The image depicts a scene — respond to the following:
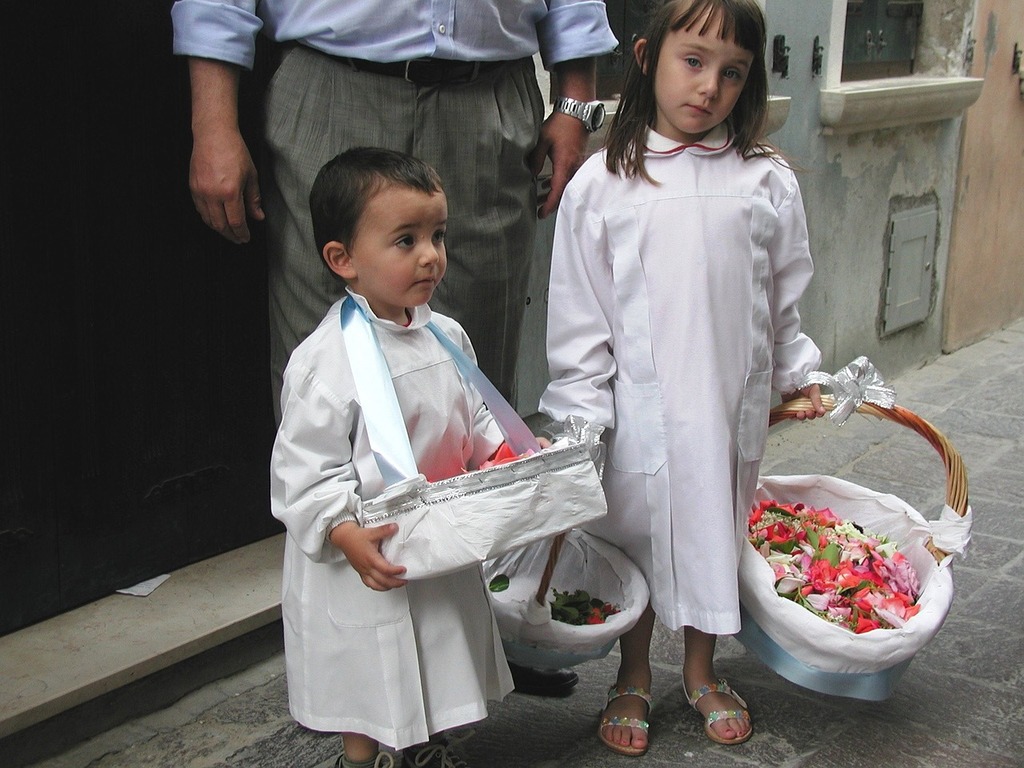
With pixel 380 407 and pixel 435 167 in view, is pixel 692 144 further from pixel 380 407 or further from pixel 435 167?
pixel 380 407

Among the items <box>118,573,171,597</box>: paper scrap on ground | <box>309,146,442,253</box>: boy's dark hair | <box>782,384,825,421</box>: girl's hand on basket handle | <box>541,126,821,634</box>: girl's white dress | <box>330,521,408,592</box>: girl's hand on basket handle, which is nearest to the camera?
<box>330,521,408,592</box>: girl's hand on basket handle

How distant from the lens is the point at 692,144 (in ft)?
8.17

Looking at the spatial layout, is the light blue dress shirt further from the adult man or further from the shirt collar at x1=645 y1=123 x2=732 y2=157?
the shirt collar at x1=645 y1=123 x2=732 y2=157

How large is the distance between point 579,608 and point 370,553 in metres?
0.74

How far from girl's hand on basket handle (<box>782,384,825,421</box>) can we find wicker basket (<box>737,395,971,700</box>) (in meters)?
0.01

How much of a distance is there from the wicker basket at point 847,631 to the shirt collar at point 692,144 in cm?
55

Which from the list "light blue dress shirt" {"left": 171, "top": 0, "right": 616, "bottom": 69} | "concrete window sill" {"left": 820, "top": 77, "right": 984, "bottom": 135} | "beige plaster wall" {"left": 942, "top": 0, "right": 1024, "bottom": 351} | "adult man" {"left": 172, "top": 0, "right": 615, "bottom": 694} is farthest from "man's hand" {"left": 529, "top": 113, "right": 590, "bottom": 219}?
"beige plaster wall" {"left": 942, "top": 0, "right": 1024, "bottom": 351}

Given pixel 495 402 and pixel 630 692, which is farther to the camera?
pixel 630 692

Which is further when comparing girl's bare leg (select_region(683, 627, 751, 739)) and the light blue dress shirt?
girl's bare leg (select_region(683, 627, 751, 739))

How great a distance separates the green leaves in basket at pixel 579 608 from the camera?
2529mm

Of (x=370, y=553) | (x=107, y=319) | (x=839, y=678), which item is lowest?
(x=839, y=678)

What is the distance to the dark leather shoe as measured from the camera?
2.85 meters

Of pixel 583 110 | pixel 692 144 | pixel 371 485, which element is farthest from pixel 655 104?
pixel 371 485

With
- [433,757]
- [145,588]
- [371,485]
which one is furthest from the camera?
[145,588]
